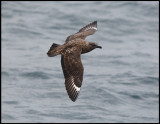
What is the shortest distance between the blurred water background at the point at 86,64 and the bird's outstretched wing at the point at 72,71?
2.77 metres

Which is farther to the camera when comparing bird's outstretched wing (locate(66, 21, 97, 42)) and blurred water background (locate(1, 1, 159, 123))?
blurred water background (locate(1, 1, 159, 123))

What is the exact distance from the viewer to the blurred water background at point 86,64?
13008mm

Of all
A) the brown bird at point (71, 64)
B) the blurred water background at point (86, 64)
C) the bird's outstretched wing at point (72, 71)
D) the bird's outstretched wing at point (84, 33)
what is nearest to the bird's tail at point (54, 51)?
the brown bird at point (71, 64)

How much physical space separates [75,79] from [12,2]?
396 inches

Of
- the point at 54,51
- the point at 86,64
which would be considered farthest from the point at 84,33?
the point at 86,64

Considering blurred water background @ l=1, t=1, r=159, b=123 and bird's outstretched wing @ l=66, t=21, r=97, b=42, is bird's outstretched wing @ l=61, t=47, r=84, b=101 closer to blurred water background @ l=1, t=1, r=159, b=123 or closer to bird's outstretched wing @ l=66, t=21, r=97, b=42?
bird's outstretched wing @ l=66, t=21, r=97, b=42

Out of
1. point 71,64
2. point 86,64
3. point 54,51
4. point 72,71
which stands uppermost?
point 54,51

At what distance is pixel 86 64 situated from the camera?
15.2 metres

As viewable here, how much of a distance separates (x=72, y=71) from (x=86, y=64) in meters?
5.31

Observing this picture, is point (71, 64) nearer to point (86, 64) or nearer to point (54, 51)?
point (54, 51)

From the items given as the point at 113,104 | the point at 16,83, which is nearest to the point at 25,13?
the point at 16,83

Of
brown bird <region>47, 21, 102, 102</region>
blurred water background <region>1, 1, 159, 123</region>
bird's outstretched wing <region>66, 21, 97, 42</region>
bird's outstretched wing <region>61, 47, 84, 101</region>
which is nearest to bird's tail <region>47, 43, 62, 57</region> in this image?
brown bird <region>47, 21, 102, 102</region>

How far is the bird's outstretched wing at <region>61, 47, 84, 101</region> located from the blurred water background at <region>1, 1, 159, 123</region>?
277cm

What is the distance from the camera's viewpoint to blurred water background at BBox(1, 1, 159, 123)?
13008 millimetres
